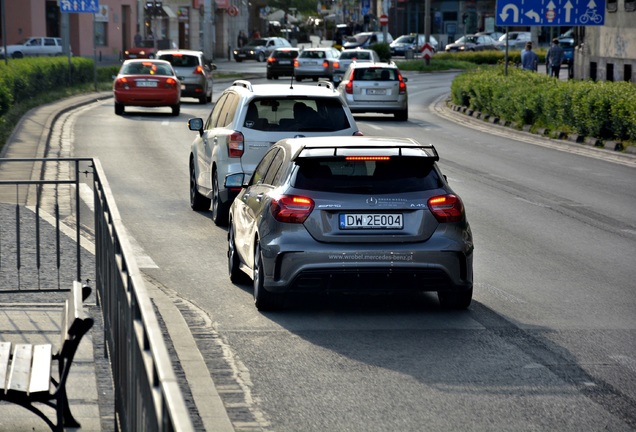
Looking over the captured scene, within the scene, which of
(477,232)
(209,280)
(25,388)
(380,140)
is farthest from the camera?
(477,232)

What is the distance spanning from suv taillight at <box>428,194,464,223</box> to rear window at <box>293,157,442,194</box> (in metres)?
0.13

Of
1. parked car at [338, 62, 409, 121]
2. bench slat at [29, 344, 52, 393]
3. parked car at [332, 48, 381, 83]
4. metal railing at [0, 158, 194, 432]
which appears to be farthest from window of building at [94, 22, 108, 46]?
bench slat at [29, 344, 52, 393]

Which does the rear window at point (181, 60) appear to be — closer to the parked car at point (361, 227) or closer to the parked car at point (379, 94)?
the parked car at point (379, 94)

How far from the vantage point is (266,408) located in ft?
23.3

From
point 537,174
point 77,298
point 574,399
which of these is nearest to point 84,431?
point 77,298

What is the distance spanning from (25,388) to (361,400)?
7.03 ft

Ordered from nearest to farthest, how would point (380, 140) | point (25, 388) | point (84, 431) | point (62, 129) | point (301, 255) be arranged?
point (25, 388)
point (84, 431)
point (301, 255)
point (380, 140)
point (62, 129)

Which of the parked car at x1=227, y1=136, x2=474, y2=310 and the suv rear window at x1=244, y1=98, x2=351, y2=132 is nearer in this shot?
the parked car at x1=227, y1=136, x2=474, y2=310

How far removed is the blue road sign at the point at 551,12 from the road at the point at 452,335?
2108 cm

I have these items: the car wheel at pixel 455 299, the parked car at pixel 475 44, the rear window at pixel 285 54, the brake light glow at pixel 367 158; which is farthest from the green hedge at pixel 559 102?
the parked car at pixel 475 44

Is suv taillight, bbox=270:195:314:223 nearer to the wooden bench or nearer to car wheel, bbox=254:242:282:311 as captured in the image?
car wheel, bbox=254:242:282:311

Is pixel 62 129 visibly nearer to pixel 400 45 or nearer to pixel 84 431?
pixel 84 431

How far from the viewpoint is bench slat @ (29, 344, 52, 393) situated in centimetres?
582

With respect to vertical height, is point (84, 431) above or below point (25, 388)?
below
